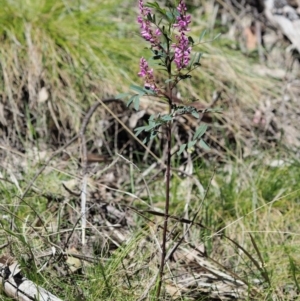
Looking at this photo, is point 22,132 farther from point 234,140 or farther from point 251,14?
point 251,14

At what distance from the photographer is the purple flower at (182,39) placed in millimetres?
1821

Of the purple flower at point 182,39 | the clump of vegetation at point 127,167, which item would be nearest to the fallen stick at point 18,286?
the clump of vegetation at point 127,167

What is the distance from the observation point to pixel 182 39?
1.83 metres

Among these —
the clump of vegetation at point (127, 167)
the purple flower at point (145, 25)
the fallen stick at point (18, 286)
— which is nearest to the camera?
the purple flower at point (145, 25)

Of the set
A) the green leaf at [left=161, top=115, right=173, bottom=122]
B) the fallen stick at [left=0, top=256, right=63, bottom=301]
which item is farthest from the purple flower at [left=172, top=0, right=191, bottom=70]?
the fallen stick at [left=0, top=256, right=63, bottom=301]

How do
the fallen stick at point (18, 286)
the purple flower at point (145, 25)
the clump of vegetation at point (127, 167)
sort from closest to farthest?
1. the purple flower at point (145, 25)
2. the fallen stick at point (18, 286)
3. the clump of vegetation at point (127, 167)

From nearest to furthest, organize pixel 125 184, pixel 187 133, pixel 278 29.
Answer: pixel 125 184 < pixel 187 133 < pixel 278 29

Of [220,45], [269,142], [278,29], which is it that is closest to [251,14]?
[278,29]

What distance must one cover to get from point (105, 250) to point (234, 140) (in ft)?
4.13

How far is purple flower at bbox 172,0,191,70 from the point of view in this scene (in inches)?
71.7

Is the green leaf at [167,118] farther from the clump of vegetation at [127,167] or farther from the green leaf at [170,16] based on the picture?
the clump of vegetation at [127,167]

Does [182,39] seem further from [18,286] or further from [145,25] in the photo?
[18,286]

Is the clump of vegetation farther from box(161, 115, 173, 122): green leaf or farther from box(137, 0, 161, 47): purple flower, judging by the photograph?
box(137, 0, 161, 47): purple flower

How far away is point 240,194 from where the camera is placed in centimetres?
288
